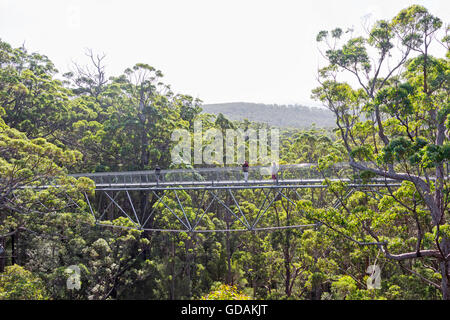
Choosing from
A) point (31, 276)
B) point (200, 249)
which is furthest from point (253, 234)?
point (31, 276)

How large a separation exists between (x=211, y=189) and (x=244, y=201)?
7.39 meters

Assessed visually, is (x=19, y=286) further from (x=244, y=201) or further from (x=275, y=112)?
(x=275, y=112)

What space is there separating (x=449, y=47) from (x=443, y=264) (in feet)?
17.1

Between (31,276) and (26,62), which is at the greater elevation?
(26,62)

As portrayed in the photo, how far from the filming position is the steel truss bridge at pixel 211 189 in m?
12.1

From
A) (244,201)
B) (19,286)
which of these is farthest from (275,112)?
(19,286)

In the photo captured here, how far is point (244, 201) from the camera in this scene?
1938 cm

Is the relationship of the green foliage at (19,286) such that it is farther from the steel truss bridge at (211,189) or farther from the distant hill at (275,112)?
the distant hill at (275,112)

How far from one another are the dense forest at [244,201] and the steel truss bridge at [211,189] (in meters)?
0.41

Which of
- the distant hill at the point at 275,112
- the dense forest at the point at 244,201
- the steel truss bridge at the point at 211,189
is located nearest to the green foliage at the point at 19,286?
the dense forest at the point at 244,201

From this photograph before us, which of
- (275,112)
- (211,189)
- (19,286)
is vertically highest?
(275,112)

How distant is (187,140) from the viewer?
20547 millimetres
